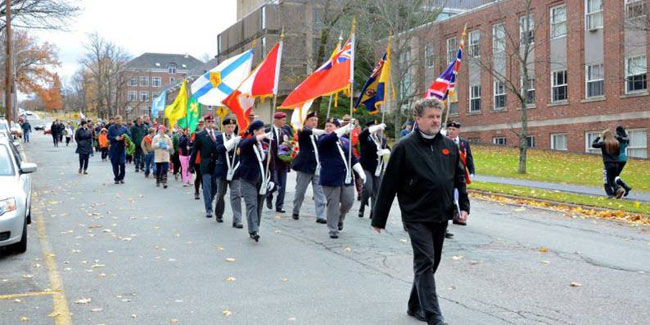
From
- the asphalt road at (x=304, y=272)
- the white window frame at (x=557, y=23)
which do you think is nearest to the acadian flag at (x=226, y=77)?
the asphalt road at (x=304, y=272)

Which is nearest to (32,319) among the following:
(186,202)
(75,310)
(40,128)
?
(75,310)

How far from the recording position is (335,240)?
10.5 meters

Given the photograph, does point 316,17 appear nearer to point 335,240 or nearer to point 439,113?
point 335,240

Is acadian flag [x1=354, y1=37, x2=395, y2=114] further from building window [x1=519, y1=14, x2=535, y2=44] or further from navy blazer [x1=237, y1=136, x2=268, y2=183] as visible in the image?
building window [x1=519, y1=14, x2=535, y2=44]

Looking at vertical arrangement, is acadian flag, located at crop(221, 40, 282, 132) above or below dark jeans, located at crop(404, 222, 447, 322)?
above

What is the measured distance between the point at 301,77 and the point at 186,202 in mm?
27988

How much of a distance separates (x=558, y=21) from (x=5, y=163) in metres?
31.6

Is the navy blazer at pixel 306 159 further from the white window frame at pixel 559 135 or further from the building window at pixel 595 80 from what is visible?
the white window frame at pixel 559 135

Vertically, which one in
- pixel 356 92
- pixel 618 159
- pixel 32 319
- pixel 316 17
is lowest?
pixel 32 319

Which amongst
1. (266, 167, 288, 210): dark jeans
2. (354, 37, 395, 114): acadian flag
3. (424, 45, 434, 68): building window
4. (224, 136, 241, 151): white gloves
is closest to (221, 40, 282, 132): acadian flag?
(224, 136, 241, 151): white gloves

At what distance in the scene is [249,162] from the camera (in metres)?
10.5

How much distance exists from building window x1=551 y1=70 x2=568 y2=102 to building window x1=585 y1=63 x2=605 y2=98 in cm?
150

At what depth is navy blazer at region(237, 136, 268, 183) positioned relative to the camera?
10469 millimetres

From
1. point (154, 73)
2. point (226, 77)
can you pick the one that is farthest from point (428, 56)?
point (154, 73)
